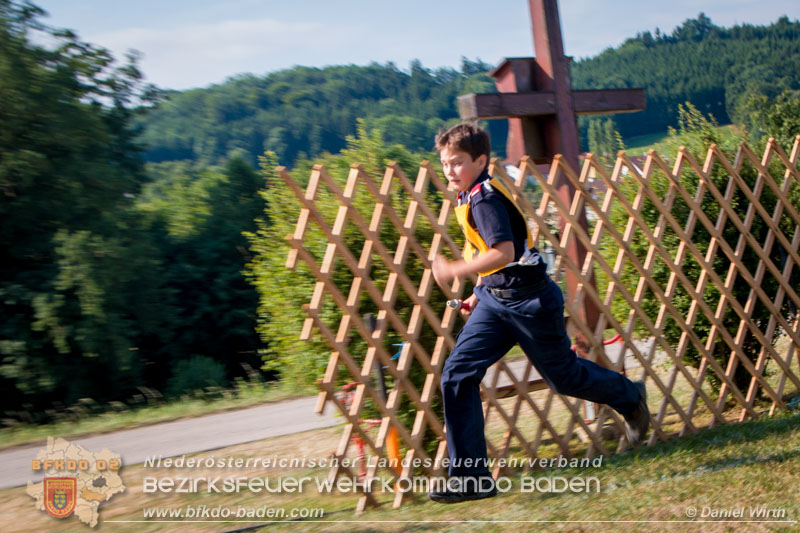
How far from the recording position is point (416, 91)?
61844 millimetres

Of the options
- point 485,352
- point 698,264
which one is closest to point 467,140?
point 485,352

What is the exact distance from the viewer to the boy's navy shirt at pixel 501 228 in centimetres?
310

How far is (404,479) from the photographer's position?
373cm

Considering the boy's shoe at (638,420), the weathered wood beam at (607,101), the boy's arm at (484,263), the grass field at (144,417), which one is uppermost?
the weathered wood beam at (607,101)

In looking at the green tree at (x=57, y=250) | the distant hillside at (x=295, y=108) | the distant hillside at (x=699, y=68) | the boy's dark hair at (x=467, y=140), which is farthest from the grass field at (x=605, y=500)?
the distant hillside at (x=699, y=68)

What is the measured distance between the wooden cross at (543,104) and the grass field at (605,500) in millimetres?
971

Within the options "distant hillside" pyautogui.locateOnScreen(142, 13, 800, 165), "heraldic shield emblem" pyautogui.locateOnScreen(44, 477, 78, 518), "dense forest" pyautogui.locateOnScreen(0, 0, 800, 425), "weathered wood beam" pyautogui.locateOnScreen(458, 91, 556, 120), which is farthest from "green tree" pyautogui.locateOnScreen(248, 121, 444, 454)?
"distant hillside" pyautogui.locateOnScreen(142, 13, 800, 165)

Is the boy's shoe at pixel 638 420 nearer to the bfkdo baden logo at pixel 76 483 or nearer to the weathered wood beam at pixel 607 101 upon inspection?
the weathered wood beam at pixel 607 101

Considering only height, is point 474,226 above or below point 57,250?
above

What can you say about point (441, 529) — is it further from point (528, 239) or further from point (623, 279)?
point (623, 279)

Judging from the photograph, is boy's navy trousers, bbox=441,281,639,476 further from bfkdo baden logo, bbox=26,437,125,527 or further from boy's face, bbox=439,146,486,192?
bfkdo baden logo, bbox=26,437,125,527

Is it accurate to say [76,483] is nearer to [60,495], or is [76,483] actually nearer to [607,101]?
[60,495]

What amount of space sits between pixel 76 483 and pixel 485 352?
8.93 ft

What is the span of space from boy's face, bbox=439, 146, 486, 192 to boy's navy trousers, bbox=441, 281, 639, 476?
0.53 metres
